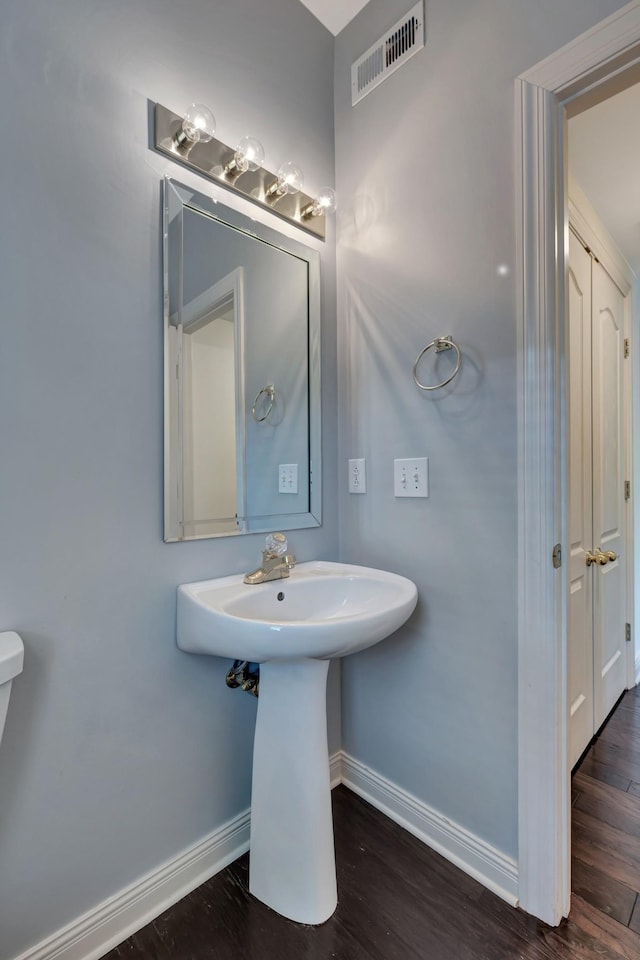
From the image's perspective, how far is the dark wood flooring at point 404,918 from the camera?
973 millimetres

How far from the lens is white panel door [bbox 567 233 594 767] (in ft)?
5.38

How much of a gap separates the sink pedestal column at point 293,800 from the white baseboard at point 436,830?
346 millimetres

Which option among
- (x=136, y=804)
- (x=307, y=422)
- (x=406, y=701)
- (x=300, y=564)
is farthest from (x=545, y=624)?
(x=136, y=804)

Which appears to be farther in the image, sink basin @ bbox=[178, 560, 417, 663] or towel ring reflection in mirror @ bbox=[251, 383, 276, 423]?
towel ring reflection in mirror @ bbox=[251, 383, 276, 423]

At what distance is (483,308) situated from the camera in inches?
45.1

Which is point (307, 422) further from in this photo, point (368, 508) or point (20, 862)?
point (20, 862)

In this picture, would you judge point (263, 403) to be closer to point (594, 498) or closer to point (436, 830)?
point (436, 830)

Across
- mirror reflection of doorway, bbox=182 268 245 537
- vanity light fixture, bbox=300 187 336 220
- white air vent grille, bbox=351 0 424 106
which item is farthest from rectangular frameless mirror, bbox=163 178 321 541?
white air vent grille, bbox=351 0 424 106

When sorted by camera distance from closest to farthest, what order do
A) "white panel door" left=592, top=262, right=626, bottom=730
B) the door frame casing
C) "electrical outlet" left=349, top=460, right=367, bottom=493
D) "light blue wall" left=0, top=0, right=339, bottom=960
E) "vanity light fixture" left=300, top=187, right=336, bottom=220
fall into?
"light blue wall" left=0, top=0, right=339, bottom=960 < the door frame casing < "vanity light fixture" left=300, top=187, right=336, bottom=220 < "electrical outlet" left=349, top=460, right=367, bottom=493 < "white panel door" left=592, top=262, right=626, bottom=730

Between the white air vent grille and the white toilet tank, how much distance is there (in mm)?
1932

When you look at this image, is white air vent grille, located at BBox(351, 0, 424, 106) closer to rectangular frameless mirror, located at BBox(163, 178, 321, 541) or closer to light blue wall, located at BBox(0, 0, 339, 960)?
light blue wall, located at BBox(0, 0, 339, 960)

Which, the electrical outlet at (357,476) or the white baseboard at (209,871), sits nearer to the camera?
the white baseboard at (209,871)

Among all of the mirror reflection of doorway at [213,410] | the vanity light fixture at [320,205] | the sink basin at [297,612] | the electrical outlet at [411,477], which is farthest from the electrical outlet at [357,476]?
the vanity light fixture at [320,205]

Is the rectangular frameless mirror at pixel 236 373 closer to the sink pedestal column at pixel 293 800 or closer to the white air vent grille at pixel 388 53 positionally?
the sink pedestal column at pixel 293 800
